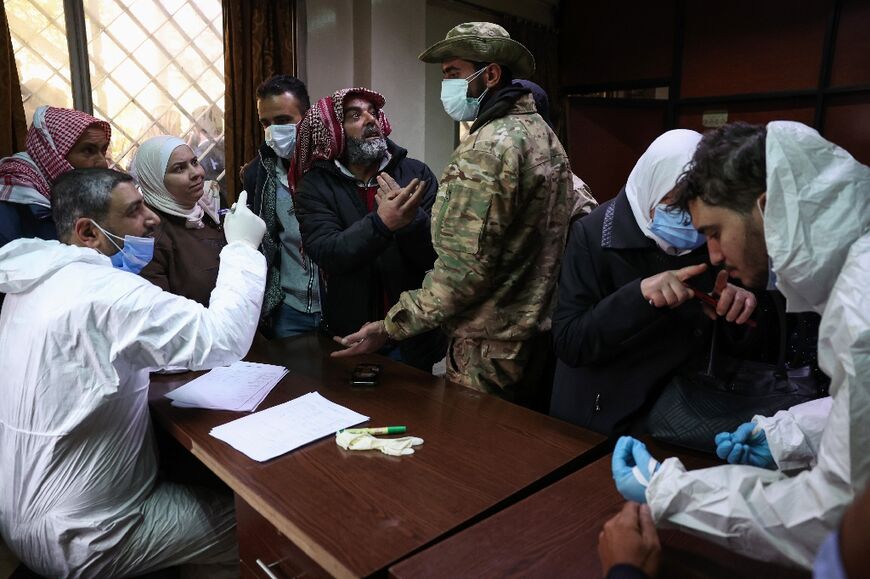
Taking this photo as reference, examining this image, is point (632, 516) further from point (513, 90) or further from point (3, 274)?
point (3, 274)

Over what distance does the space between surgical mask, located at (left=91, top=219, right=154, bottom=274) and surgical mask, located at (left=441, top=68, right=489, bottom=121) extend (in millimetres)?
843

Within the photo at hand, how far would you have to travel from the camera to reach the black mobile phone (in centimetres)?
140

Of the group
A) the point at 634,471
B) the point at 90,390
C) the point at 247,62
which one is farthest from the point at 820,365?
the point at 247,62

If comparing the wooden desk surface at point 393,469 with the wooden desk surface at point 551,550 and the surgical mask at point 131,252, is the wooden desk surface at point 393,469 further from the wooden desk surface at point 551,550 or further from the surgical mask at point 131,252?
the surgical mask at point 131,252

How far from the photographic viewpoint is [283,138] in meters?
2.13

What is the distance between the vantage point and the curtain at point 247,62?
315 centimetres

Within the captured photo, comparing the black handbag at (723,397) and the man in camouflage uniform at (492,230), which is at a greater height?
the man in camouflage uniform at (492,230)

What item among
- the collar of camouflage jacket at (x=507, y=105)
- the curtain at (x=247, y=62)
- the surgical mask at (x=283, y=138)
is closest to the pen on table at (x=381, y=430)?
the collar of camouflage jacket at (x=507, y=105)

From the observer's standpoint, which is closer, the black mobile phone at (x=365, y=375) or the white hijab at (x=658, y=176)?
the white hijab at (x=658, y=176)

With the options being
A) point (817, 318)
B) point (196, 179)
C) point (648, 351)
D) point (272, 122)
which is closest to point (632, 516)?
point (648, 351)

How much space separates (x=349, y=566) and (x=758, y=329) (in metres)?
0.99

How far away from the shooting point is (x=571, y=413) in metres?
1.29

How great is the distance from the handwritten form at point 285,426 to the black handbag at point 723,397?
607 millimetres

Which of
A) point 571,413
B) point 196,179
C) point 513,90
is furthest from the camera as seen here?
point 196,179
